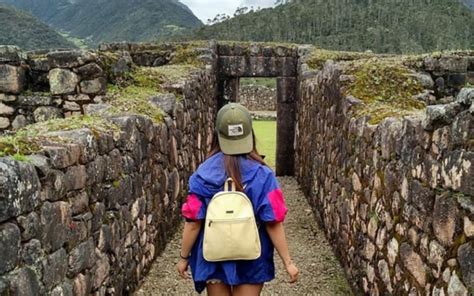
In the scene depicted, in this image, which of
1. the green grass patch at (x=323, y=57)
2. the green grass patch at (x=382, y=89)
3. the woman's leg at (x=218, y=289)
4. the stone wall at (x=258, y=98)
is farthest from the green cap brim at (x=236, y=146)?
the stone wall at (x=258, y=98)

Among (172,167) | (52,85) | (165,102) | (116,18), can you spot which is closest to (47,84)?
(52,85)

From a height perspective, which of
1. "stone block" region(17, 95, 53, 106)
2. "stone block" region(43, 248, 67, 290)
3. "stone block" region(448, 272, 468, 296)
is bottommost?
"stone block" region(43, 248, 67, 290)

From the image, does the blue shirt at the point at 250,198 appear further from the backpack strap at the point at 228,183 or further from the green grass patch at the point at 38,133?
the green grass patch at the point at 38,133

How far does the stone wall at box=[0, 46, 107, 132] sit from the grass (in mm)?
6537

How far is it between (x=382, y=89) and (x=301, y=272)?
224cm

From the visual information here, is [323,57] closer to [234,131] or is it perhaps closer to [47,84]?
[47,84]

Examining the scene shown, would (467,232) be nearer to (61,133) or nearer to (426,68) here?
(61,133)

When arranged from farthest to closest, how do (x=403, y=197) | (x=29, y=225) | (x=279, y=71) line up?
(x=279, y=71) < (x=403, y=197) < (x=29, y=225)

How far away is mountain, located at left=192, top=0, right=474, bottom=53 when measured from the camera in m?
43.2

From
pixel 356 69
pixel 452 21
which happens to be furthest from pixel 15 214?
pixel 452 21

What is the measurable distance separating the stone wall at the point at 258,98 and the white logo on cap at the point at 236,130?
30615mm

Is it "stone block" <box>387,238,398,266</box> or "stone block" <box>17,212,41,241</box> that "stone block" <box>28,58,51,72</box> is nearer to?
"stone block" <box>17,212,41,241</box>

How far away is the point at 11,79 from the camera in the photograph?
A: 6.68 metres

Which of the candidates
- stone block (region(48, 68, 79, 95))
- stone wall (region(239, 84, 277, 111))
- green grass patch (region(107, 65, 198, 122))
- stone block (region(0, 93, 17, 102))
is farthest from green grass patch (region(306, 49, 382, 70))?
stone wall (region(239, 84, 277, 111))
